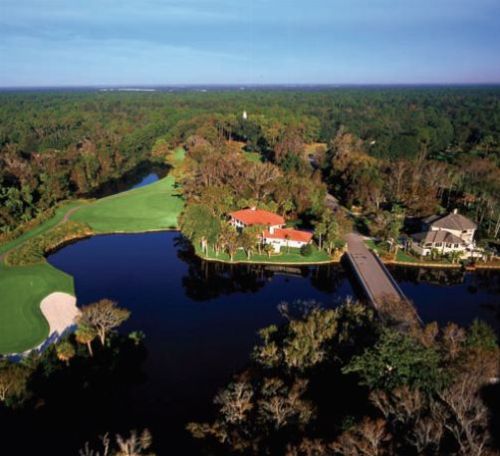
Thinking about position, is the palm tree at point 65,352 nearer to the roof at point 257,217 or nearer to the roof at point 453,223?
the roof at point 257,217

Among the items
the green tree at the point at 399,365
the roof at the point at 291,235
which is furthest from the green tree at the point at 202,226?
the green tree at the point at 399,365

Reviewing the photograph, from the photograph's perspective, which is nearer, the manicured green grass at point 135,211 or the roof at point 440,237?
the roof at point 440,237

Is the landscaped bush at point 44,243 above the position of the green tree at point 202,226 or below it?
below

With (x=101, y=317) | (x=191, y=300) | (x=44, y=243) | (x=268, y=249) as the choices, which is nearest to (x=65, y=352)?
(x=101, y=317)

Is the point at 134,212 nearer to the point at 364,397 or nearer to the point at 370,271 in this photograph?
the point at 370,271

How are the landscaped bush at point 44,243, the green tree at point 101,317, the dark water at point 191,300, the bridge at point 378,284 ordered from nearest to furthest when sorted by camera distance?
the dark water at point 191,300 → the bridge at point 378,284 → the green tree at point 101,317 → the landscaped bush at point 44,243

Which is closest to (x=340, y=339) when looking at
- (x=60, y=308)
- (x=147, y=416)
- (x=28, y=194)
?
(x=147, y=416)

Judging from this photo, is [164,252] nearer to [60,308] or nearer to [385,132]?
[60,308]
